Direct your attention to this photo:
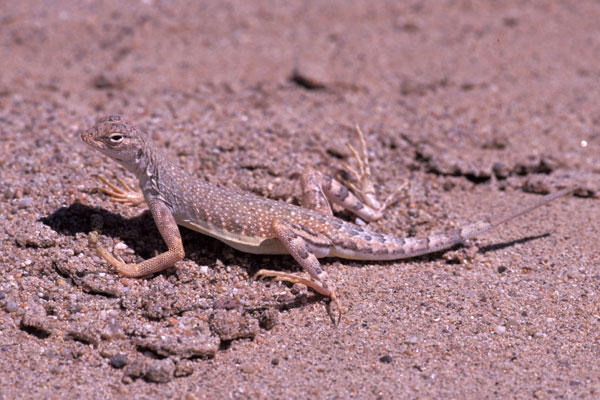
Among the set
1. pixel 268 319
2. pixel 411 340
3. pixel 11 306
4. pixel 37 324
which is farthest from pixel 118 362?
pixel 411 340

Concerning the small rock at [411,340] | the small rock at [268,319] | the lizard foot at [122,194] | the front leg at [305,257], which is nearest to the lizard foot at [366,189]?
the front leg at [305,257]

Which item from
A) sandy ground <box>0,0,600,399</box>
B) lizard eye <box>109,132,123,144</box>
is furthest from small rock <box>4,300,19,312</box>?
lizard eye <box>109,132,123,144</box>

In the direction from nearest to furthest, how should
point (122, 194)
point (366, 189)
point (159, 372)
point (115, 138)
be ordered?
point (159, 372)
point (115, 138)
point (122, 194)
point (366, 189)

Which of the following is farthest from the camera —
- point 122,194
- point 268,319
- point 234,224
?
point 122,194

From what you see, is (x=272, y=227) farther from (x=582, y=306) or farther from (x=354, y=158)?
(x=582, y=306)

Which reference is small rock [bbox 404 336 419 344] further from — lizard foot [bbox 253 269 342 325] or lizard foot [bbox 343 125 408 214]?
lizard foot [bbox 343 125 408 214]

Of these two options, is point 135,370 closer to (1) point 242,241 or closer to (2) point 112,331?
(2) point 112,331

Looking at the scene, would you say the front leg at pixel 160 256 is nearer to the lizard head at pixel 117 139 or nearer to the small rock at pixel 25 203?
the lizard head at pixel 117 139
